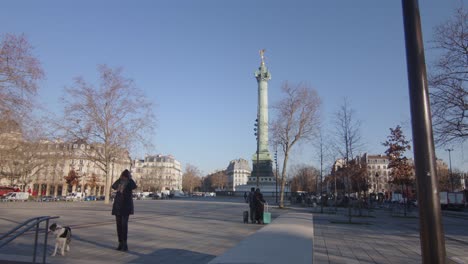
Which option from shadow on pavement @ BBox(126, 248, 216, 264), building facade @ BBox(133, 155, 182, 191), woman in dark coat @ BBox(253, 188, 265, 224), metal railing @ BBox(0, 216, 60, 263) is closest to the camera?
metal railing @ BBox(0, 216, 60, 263)

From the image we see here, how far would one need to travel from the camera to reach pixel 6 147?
33.5m

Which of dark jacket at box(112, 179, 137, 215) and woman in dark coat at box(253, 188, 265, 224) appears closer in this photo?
dark jacket at box(112, 179, 137, 215)

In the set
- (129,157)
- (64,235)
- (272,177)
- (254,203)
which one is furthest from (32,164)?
(64,235)

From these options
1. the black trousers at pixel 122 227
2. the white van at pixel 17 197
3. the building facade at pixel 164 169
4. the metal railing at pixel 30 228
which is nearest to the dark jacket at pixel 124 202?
the black trousers at pixel 122 227

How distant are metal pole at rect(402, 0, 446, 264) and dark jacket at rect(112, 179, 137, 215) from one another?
23.4 ft

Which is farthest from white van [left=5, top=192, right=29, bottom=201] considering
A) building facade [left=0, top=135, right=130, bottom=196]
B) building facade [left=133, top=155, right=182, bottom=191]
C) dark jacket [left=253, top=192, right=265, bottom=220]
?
building facade [left=133, top=155, right=182, bottom=191]

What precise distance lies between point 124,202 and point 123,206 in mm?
103

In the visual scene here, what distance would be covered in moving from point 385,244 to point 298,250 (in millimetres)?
4628

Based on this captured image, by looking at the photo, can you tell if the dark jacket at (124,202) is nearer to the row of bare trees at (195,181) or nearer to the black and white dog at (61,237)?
the black and white dog at (61,237)

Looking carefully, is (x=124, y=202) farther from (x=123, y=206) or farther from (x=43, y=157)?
(x=43, y=157)

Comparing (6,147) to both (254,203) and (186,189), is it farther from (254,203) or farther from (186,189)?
(186,189)

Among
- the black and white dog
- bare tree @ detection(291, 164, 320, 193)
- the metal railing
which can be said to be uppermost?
bare tree @ detection(291, 164, 320, 193)

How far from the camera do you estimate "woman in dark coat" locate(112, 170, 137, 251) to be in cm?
889

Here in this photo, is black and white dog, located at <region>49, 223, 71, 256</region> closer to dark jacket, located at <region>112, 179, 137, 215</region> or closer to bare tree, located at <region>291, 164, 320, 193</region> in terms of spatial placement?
dark jacket, located at <region>112, 179, 137, 215</region>
